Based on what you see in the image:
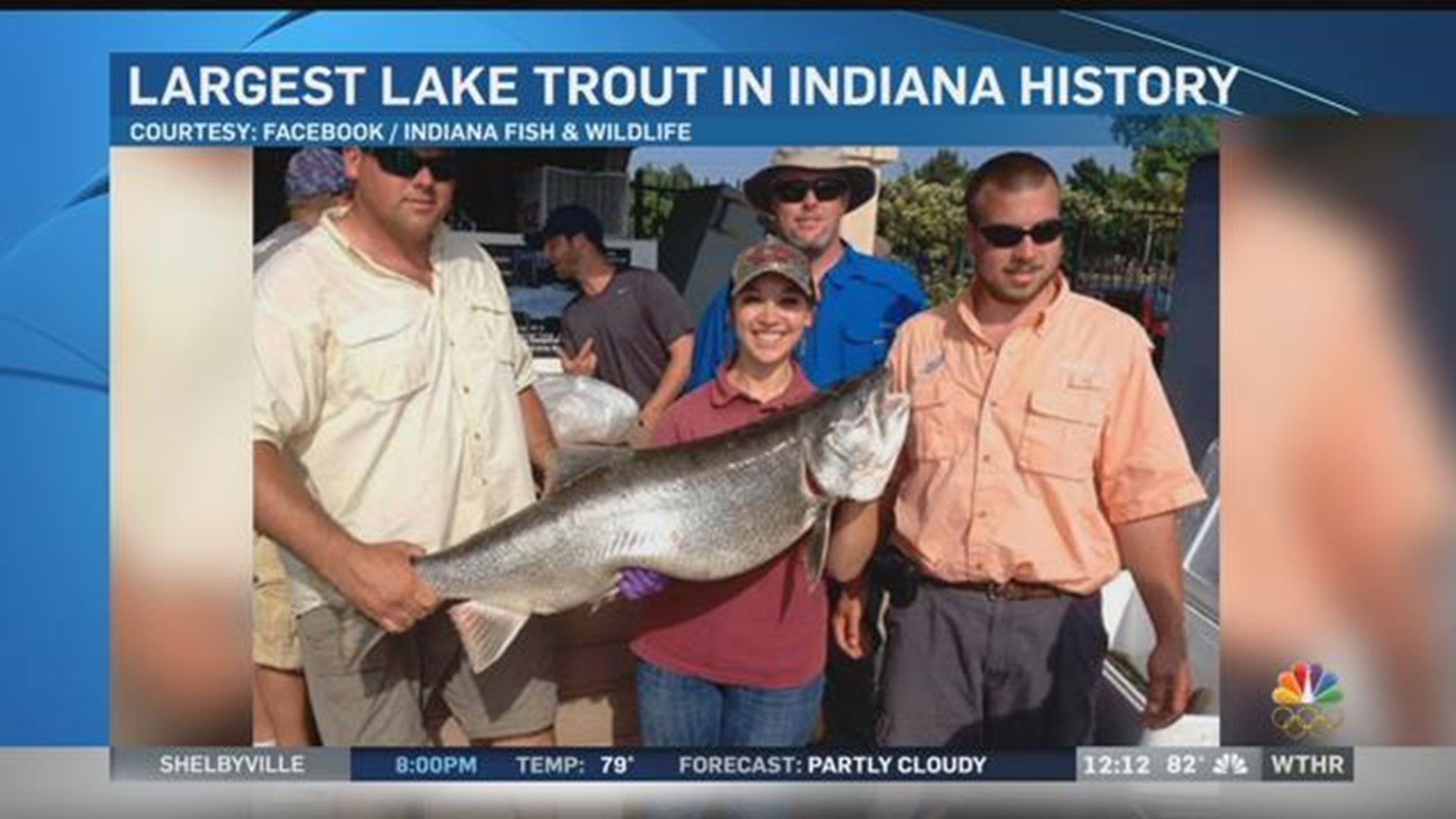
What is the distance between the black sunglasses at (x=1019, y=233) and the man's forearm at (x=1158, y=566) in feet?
2.62

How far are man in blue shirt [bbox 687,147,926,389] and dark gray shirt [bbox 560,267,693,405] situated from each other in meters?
0.09

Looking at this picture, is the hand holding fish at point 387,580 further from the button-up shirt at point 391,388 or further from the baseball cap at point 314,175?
the baseball cap at point 314,175

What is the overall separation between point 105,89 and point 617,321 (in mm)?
1501

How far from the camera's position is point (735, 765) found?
4297mm

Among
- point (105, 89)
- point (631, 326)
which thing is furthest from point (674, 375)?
point (105, 89)

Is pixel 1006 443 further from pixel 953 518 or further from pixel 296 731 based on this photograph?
pixel 296 731

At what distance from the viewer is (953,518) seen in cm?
420

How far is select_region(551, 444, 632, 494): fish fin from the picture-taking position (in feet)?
13.8

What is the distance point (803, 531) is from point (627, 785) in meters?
0.87

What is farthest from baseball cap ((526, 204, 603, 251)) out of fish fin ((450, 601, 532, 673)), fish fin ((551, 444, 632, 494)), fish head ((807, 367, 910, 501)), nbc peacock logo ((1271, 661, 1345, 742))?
nbc peacock logo ((1271, 661, 1345, 742))

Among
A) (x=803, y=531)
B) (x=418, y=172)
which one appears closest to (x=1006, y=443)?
(x=803, y=531)

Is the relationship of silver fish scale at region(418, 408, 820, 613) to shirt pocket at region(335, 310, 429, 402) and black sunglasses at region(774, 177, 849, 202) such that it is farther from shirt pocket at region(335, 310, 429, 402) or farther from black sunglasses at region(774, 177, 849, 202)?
black sunglasses at region(774, 177, 849, 202)

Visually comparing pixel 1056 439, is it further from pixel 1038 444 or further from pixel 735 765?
pixel 735 765

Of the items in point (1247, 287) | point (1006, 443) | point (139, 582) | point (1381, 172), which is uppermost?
point (1381, 172)
